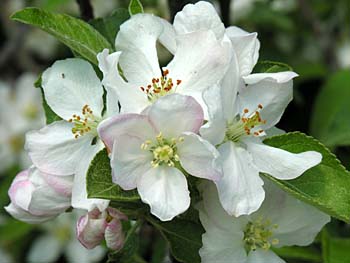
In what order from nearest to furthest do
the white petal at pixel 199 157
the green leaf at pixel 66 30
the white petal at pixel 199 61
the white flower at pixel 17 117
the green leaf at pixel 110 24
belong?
1. the white petal at pixel 199 157
2. the white petal at pixel 199 61
3. the green leaf at pixel 66 30
4. the green leaf at pixel 110 24
5. the white flower at pixel 17 117

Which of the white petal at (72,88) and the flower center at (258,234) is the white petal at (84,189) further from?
the flower center at (258,234)

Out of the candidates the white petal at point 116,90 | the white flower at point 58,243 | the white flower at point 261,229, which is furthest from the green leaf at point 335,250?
the white flower at point 58,243

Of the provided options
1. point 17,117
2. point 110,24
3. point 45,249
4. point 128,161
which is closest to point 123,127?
point 128,161

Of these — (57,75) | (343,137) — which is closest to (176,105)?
(57,75)

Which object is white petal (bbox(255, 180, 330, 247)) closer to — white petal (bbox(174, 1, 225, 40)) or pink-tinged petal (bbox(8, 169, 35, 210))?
white petal (bbox(174, 1, 225, 40))

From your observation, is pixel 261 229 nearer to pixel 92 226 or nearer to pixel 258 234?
pixel 258 234
